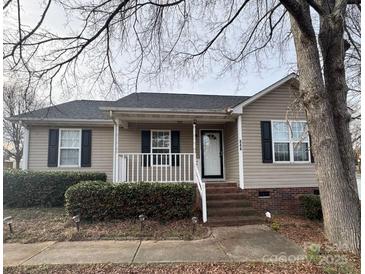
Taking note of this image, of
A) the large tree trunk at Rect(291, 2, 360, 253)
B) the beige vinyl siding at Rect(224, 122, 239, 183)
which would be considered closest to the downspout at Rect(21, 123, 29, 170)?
the beige vinyl siding at Rect(224, 122, 239, 183)

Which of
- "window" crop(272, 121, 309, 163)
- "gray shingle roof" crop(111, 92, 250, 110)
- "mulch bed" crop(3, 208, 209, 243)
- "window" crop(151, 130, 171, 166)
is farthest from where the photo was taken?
"gray shingle roof" crop(111, 92, 250, 110)

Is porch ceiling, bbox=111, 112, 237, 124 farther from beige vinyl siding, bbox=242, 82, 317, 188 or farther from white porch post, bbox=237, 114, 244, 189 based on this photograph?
beige vinyl siding, bbox=242, 82, 317, 188

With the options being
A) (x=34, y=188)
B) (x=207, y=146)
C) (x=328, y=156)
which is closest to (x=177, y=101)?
(x=207, y=146)

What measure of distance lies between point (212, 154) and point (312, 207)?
3.88 meters

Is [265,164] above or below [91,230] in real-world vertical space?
above

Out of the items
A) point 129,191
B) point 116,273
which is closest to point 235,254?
point 116,273

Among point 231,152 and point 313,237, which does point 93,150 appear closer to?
point 231,152

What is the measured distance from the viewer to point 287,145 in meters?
8.67

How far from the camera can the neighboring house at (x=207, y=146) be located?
8117 mm

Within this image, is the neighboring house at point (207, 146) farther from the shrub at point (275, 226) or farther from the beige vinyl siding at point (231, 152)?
the shrub at point (275, 226)

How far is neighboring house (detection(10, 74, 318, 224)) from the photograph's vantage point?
320 inches

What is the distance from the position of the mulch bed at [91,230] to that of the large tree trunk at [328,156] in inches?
107

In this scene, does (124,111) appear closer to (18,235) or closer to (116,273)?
(18,235)

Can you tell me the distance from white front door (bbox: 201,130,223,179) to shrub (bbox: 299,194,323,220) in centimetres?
309
